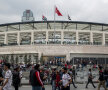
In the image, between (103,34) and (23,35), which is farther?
(23,35)

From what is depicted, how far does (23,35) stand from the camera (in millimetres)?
51906

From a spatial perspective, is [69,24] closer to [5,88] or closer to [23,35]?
[23,35]

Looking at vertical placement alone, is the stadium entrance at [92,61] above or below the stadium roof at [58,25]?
below

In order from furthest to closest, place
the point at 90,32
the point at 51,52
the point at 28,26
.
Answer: the point at 28,26, the point at 90,32, the point at 51,52

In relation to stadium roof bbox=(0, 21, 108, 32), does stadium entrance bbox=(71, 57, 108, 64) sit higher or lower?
lower

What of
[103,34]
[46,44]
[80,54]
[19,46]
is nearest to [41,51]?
[46,44]

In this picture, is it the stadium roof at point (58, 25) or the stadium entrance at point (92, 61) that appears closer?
the stadium entrance at point (92, 61)

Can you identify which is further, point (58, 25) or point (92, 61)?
point (58, 25)

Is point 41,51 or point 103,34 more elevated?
point 103,34

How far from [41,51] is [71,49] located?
6894mm

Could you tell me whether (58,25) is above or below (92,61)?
above

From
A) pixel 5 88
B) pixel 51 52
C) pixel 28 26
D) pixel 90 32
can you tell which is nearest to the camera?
pixel 5 88

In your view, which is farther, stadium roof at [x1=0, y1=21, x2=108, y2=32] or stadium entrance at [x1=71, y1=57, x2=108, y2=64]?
stadium roof at [x1=0, y1=21, x2=108, y2=32]

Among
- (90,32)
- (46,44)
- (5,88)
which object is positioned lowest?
(5,88)
